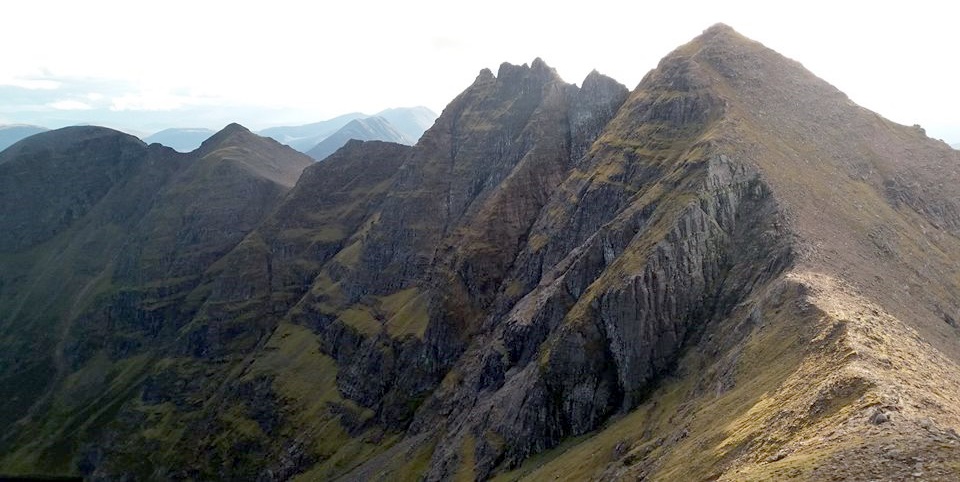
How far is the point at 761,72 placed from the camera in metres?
187

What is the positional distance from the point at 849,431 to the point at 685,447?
30178mm

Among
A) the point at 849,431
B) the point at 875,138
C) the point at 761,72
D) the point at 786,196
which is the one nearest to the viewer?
the point at 849,431

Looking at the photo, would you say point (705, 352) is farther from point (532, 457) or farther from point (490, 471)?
point (490, 471)

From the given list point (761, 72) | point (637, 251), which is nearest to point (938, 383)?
point (637, 251)

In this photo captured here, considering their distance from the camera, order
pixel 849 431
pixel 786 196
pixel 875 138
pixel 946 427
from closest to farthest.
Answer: pixel 946 427 → pixel 849 431 → pixel 786 196 → pixel 875 138

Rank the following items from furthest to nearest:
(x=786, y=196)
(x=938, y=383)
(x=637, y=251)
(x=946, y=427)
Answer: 1. (x=637, y=251)
2. (x=786, y=196)
3. (x=938, y=383)
4. (x=946, y=427)

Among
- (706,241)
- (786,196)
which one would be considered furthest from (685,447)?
(786,196)

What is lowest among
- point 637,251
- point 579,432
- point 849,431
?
point 579,432

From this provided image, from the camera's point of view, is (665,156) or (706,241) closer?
(706,241)

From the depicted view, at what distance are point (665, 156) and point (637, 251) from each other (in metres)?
44.9

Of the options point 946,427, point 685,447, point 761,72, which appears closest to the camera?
point 946,427

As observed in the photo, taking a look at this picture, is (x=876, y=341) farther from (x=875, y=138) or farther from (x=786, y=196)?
(x=875, y=138)

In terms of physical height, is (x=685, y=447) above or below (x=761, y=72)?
below

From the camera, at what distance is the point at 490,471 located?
522ft
